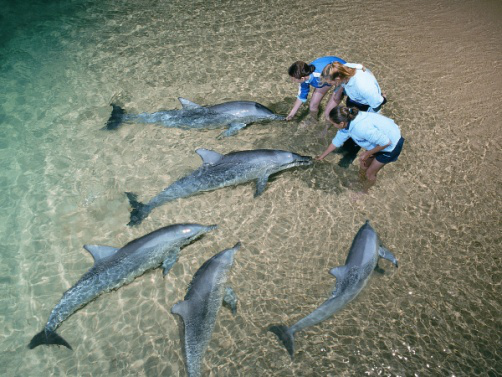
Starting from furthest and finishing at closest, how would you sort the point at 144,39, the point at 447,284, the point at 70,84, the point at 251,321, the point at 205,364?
the point at 144,39 → the point at 70,84 → the point at 447,284 → the point at 251,321 → the point at 205,364

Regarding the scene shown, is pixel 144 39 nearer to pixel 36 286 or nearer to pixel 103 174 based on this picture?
pixel 103 174

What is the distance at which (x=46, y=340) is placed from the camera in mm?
5324

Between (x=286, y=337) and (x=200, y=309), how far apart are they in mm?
1401

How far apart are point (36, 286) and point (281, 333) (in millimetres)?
4247

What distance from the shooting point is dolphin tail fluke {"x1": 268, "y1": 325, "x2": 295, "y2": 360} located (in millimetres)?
5273

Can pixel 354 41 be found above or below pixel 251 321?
above

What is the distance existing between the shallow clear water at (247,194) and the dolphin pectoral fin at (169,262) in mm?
200

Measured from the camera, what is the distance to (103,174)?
734cm

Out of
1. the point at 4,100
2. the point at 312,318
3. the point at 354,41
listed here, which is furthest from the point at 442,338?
the point at 4,100

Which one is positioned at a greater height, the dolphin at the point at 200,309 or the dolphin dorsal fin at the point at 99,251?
the dolphin dorsal fin at the point at 99,251

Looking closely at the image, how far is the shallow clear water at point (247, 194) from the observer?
543 centimetres

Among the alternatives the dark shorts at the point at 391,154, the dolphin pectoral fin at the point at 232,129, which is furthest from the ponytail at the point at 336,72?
the dolphin pectoral fin at the point at 232,129

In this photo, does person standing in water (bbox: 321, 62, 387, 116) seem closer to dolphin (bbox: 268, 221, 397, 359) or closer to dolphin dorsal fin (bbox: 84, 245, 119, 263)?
dolphin (bbox: 268, 221, 397, 359)

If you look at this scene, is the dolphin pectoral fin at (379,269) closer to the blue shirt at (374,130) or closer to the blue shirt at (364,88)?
the blue shirt at (374,130)
